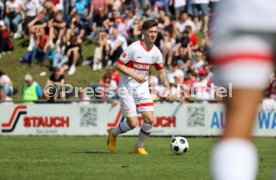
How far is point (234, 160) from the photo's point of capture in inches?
143

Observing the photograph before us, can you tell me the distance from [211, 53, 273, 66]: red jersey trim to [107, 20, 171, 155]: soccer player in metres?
11.6

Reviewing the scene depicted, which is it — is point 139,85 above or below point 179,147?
above

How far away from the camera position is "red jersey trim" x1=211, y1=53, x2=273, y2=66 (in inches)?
144

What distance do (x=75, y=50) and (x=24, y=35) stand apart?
4.07 m

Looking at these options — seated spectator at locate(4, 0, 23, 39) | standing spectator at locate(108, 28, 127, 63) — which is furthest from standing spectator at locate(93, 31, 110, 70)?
seated spectator at locate(4, 0, 23, 39)

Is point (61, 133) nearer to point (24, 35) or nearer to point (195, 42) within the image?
point (195, 42)

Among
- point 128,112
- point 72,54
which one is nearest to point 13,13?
point 72,54

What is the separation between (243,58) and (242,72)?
0.07 metres

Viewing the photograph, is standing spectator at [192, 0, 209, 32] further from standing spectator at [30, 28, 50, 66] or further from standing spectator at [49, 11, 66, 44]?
standing spectator at [30, 28, 50, 66]

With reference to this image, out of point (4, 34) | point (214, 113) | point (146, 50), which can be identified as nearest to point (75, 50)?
point (4, 34)

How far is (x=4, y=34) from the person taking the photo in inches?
1211

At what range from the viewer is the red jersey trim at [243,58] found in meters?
3.66

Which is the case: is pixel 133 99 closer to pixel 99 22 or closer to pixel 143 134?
pixel 143 134

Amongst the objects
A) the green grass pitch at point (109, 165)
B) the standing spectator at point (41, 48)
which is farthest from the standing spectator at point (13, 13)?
the green grass pitch at point (109, 165)
